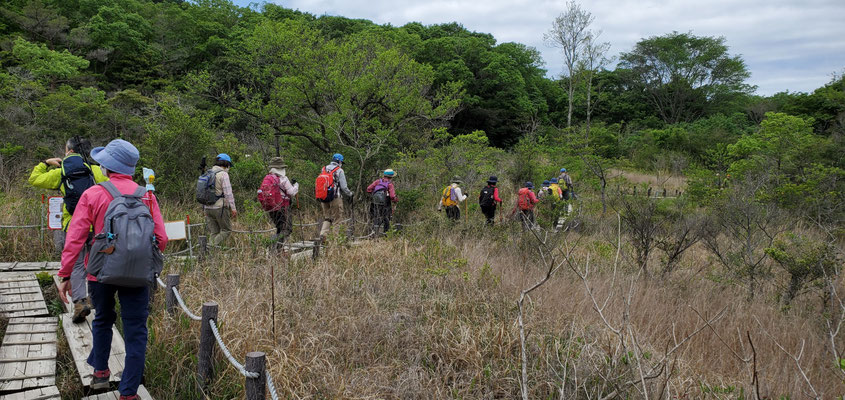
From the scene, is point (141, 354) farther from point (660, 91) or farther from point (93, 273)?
point (660, 91)

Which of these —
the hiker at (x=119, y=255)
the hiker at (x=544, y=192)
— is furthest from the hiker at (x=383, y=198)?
the hiker at (x=119, y=255)

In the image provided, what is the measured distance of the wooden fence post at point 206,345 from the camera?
3021 millimetres

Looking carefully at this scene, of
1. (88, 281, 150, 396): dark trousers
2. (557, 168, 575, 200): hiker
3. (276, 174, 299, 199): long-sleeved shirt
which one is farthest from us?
(557, 168, 575, 200): hiker

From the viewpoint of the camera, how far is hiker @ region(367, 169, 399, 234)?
331 inches

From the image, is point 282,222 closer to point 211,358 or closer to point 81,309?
point 81,309

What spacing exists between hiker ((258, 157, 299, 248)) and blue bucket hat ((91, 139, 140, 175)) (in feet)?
11.8

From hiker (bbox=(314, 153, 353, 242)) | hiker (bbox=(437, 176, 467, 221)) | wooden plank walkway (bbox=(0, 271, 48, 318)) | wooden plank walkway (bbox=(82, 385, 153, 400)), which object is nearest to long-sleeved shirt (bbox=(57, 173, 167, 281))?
wooden plank walkway (bbox=(82, 385, 153, 400))

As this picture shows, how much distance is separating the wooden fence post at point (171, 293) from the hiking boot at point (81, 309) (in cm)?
79

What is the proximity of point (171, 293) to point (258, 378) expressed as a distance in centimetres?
183

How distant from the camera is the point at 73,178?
416 centimetres

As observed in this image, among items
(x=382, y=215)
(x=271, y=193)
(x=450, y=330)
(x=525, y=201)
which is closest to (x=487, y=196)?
(x=525, y=201)

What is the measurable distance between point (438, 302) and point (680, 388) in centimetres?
213

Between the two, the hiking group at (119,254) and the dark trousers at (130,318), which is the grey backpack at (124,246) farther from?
the dark trousers at (130,318)

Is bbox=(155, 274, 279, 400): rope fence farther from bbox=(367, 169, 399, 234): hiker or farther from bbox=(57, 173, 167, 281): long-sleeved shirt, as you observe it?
bbox=(367, 169, 399, 234): hiker
